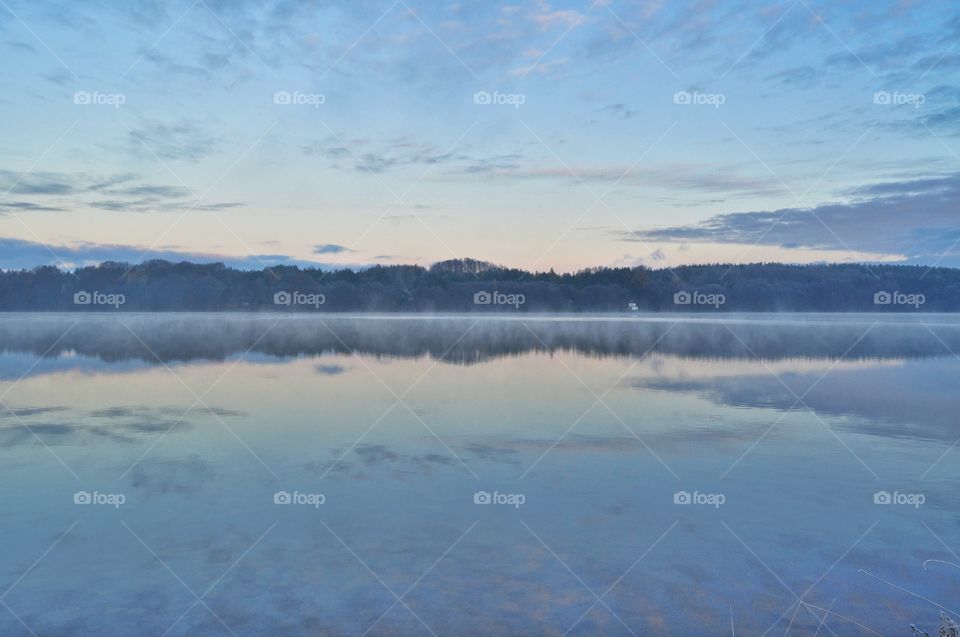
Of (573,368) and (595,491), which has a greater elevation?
(573,368)

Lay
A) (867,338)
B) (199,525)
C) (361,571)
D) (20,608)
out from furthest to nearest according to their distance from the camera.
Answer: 1. (867,338)
2. (199,525)
3. (361,571)
4. (20,608)

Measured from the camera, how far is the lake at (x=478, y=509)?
20.0 ft

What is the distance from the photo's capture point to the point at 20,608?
20.0 ft

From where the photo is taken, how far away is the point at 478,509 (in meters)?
8.67

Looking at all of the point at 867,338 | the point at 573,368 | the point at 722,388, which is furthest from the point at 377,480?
the point at 867,338

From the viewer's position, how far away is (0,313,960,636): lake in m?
6.09

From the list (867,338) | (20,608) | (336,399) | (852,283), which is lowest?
(20,608)

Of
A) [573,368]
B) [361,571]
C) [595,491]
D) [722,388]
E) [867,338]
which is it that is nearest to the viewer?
[361,571]

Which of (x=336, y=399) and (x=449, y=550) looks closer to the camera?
(x=449, y=550)

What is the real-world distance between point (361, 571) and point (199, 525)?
237 cm

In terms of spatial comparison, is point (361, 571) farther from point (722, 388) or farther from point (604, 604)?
point (722, 388)

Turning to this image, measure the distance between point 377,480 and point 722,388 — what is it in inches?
441

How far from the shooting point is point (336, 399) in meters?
16.6

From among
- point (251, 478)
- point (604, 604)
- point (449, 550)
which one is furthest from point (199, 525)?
point (604, 604)
